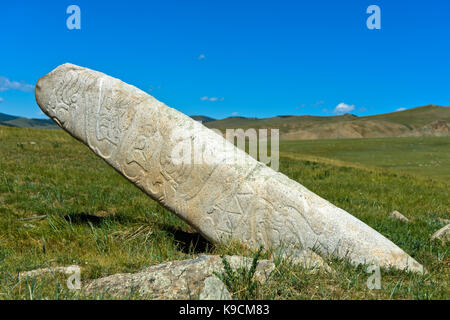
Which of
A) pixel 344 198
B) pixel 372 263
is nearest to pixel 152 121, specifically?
pixel 372 263

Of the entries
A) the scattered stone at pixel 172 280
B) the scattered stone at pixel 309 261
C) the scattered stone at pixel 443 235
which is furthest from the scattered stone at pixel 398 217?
the scattered stone at pixel 172 280

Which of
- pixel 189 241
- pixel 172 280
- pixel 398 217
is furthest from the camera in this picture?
pixel 398 217

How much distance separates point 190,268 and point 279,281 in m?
0.75

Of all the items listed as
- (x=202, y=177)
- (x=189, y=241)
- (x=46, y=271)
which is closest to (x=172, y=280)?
(x=46, y=271)

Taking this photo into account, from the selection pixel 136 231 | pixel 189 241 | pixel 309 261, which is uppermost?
pixel 309 261

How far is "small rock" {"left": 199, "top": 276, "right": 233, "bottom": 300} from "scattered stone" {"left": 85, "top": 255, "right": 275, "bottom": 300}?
0.08 feet

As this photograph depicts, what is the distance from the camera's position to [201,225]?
4.35m

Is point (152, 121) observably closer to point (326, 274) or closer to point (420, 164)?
point (326, 274)

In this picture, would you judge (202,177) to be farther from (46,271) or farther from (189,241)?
(46,271)

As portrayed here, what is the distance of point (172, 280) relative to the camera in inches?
111

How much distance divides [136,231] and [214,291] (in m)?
2.80

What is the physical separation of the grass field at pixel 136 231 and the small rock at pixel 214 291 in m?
0.11

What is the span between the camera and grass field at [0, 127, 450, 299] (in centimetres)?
289

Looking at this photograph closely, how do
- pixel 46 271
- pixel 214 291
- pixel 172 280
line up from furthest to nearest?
1. pixel 46 271
2. pixel 172 280
3. pixel 214 291
